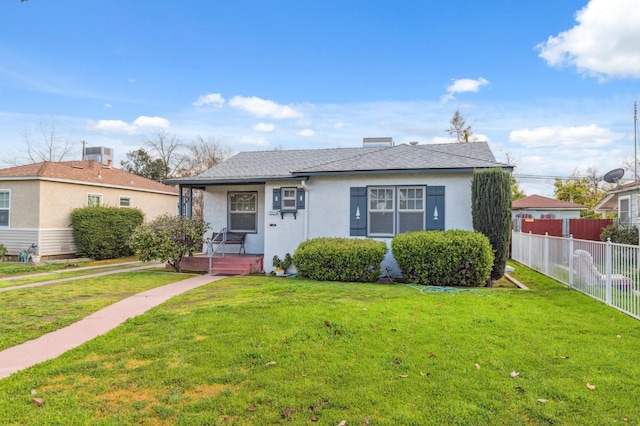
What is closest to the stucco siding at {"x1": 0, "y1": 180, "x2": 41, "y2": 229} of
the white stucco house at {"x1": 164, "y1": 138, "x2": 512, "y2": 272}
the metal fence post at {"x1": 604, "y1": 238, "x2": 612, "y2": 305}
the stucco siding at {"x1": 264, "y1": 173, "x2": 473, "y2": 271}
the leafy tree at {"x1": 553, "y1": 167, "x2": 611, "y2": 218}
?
the white stucco house at {"x1": 164, "y1": 138, "x2": 512, "y2": 272}

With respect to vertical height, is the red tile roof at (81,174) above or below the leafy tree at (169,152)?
below

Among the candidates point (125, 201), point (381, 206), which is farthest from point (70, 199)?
point (381, 206)

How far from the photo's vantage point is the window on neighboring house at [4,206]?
16.6 metres

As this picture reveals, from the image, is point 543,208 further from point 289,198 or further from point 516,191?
point 289,198

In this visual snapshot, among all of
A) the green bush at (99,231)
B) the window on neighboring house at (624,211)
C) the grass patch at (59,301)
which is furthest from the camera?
the window on neighboring house at (624,211)

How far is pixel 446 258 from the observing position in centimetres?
960

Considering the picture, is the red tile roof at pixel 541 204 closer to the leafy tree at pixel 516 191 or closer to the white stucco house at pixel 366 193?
the leafy tree at pixel 516 191

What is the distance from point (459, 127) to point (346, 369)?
31.3 m

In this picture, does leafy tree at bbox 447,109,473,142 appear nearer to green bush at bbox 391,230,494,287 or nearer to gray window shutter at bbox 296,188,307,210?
gray window shutter at bbox 296,188,307,210

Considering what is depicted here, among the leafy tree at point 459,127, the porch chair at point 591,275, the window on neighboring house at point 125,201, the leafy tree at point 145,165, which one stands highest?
the leafy tree at point 459,127

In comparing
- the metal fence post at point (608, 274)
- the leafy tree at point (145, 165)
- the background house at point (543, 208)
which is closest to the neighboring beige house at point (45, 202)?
the leafy tree at point (145, 165)

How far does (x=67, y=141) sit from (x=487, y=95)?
94.8 ft

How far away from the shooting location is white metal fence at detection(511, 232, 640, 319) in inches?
259

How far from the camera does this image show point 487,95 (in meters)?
19.0
